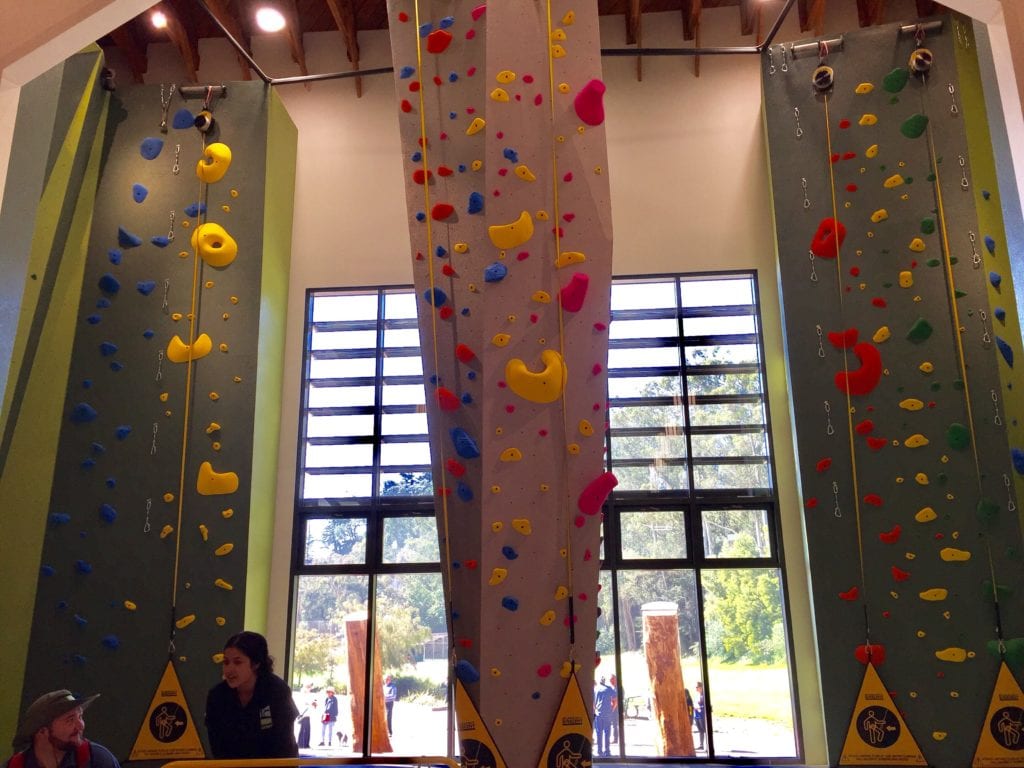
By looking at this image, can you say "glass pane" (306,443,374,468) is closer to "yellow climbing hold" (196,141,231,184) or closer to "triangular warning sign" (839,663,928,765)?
"yellow climbing hold" (196,141,231,184)

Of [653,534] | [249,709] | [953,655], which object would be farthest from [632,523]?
[249,709]

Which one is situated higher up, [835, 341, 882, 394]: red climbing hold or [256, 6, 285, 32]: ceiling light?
[256, 6, 285, 32]: ceiling light

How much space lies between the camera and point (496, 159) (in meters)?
4.08

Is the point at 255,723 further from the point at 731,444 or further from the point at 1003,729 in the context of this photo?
the point at 1003,729

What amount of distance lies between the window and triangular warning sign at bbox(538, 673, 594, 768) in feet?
7.25

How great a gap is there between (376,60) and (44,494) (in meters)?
4.44

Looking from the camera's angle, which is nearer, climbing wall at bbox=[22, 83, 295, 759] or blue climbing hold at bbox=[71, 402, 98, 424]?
climbing wall at bbox=[22, 83, 295, 759]

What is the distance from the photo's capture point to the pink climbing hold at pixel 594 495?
3939mm

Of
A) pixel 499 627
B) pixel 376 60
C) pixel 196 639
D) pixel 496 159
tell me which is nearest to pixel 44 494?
pixel 196 639

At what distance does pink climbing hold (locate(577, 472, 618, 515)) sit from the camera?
3939mm

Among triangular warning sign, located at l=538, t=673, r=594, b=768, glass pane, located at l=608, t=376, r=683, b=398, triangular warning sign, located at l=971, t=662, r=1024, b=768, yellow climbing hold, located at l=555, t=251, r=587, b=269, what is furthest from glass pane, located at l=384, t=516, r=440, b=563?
triangular warning sign, located at l=971, t=662, r=1024, b=768

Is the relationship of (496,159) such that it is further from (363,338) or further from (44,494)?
(44,494)

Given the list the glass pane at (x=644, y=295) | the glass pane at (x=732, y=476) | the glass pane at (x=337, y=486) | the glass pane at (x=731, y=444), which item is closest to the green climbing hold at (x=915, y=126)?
the glass pane at (x=644, y=295)

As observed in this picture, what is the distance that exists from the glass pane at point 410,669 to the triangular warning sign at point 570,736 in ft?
8.08
